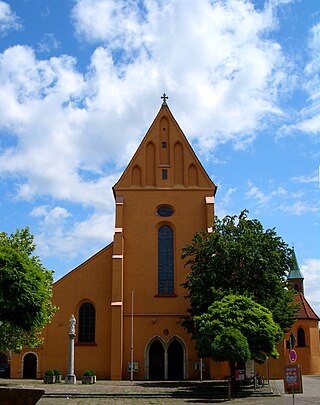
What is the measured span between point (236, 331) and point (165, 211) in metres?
17.6

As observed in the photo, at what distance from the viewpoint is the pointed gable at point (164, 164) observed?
149 ft

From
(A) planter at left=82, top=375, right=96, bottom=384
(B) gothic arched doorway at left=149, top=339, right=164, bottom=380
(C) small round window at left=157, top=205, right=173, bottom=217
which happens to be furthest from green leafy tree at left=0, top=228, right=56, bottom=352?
(C) small round window at left=157, top=205, right=173, bottom=217

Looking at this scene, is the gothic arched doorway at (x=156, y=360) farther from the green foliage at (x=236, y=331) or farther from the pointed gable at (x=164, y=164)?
the pointed gable at (x=164, y=164)

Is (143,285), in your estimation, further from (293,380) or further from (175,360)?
(293,380)

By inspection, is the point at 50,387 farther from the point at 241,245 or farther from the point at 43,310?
the point at 241,245

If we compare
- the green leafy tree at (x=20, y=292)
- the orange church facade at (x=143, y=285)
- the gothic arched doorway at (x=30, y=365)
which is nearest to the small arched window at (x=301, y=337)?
the orange church facade at (x=143, y=285)

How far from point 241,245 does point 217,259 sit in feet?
6.44

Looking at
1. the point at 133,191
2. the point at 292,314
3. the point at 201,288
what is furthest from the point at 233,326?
the point at 133,191

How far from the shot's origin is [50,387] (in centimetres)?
3181

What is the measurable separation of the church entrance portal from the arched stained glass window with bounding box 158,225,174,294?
171 inches

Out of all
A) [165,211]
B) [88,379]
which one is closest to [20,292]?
[88,379]

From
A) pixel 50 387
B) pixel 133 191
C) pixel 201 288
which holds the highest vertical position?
pixel 133 191

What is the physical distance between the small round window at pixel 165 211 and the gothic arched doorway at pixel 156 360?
10726mm

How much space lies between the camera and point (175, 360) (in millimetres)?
41000
